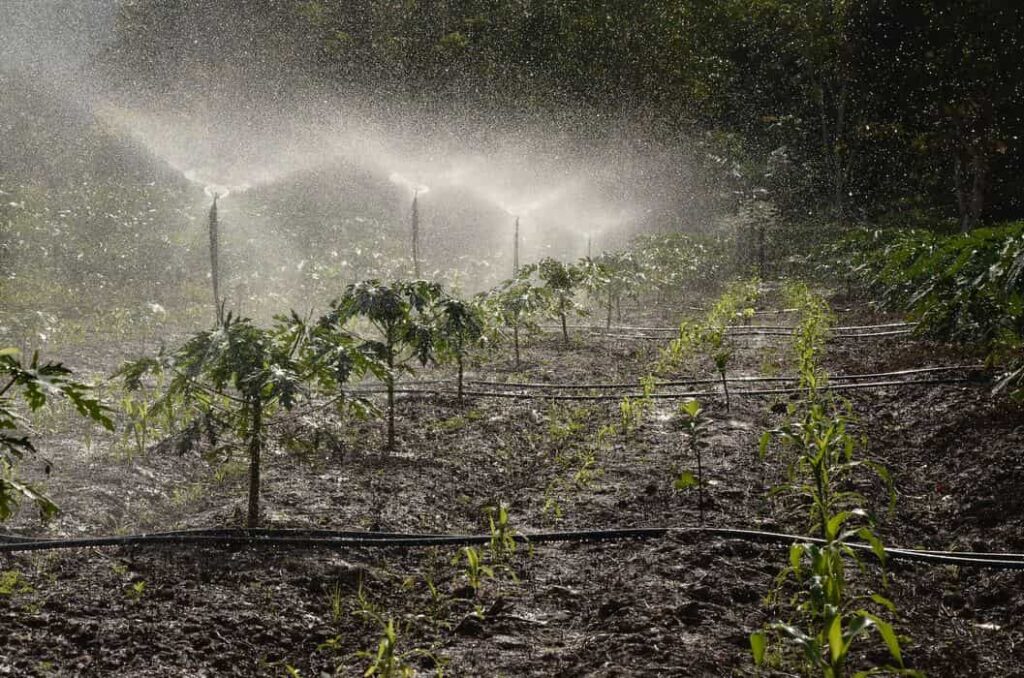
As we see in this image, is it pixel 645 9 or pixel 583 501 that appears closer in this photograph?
pixel 583 501

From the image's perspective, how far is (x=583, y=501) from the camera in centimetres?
469

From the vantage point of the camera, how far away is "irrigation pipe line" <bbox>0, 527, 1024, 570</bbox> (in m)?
3.77

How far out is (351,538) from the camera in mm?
4047

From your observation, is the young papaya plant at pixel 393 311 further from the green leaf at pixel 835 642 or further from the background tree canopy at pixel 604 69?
the background tree canopy at pixel 604 69

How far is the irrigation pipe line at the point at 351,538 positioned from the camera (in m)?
3.77

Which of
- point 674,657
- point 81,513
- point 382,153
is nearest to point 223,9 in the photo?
point 382,153

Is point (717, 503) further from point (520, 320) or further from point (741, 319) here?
point (741, 319)

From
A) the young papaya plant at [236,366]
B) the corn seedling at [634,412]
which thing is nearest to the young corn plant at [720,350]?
the corn seedling at [634,412]

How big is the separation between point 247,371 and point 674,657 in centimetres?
235

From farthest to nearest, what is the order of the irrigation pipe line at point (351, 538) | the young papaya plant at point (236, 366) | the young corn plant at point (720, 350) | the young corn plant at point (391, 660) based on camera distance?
the young corn plant at point (720, 350), the young papaya plant at point (236, 366), the irrigation pipe line at point (351, 538), the young corn plant at point (391, 660)

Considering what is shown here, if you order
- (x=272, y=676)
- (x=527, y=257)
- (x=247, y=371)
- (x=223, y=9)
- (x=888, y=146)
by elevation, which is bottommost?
(x=272, y=676)

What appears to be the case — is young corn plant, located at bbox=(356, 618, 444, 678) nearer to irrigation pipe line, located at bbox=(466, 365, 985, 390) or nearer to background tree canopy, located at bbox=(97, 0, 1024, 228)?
irrigation pipe line, located at bbox=(466, 365, 985, 390)

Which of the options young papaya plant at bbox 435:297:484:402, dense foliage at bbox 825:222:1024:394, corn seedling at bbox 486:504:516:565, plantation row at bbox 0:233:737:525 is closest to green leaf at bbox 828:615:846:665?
corn seedling at bbox 486:504:516:565

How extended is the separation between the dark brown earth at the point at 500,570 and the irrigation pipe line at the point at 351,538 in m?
0.05
